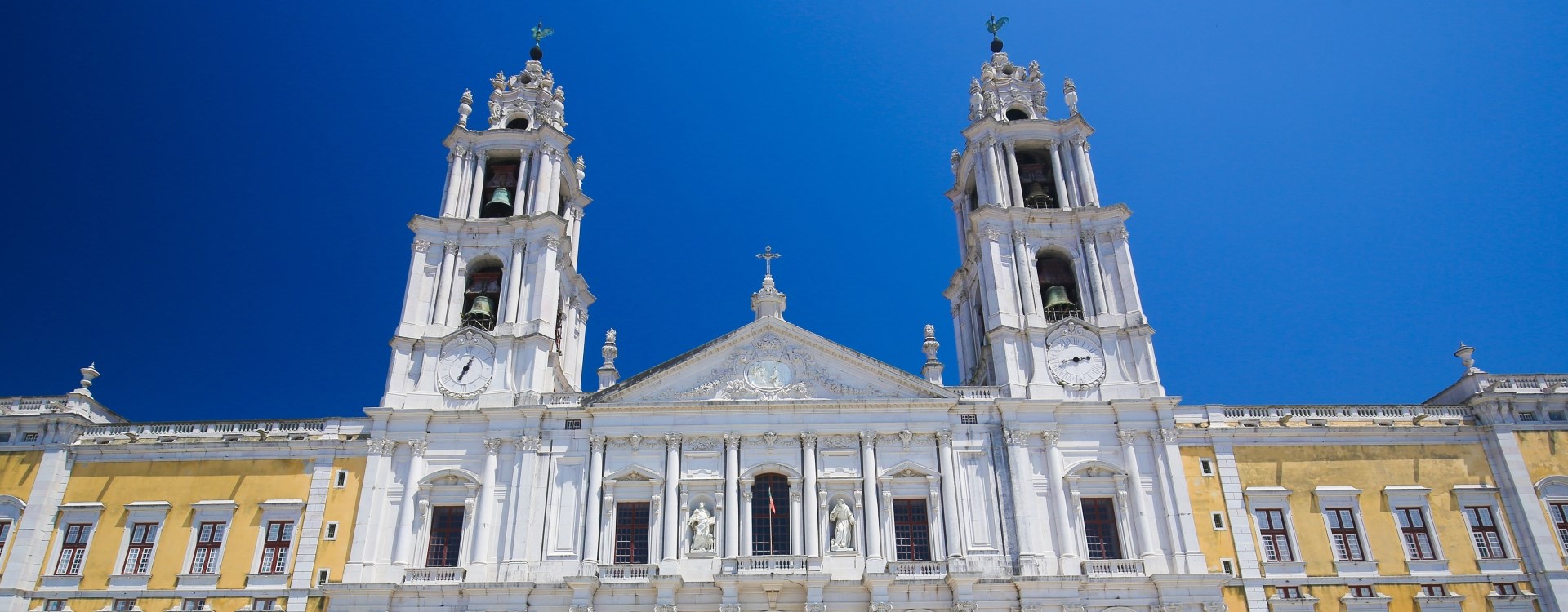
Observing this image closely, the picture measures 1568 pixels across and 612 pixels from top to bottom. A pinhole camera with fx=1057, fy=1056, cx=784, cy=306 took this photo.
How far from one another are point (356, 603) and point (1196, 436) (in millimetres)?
25804

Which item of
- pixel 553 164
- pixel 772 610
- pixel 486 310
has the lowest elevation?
pixel 772 610

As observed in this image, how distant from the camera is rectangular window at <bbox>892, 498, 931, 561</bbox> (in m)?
31.5

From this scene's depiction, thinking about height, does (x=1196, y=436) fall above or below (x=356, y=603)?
above

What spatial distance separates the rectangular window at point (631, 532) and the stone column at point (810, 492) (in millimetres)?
4854

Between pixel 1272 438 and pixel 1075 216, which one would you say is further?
pixel 1075 216

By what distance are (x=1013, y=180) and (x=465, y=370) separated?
802 inches

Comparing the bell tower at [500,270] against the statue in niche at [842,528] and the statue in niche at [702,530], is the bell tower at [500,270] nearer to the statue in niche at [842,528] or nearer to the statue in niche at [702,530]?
the statue in niche at [702,530]

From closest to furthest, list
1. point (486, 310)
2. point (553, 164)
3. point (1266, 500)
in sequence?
point (1266, 500) → point (486, 310) → point (553, 164)

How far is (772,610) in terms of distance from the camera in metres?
29.9

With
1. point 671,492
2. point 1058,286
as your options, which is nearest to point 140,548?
point 671,492

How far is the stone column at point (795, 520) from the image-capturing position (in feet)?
102

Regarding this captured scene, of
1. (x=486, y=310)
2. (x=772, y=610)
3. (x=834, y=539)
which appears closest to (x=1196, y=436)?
(x=834, y=539)

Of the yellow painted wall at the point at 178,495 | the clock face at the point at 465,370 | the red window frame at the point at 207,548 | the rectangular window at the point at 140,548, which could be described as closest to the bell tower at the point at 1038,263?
the clock face at the point at 465,370

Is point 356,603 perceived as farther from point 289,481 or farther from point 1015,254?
point 1015,254
